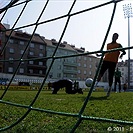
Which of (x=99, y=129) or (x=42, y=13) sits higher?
(x=42, y=13)

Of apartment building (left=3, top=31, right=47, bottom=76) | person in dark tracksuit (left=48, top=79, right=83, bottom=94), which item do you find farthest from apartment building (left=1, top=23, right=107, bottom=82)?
person in dark tracksuit (left=48, top=79, right=83, bottom=94)

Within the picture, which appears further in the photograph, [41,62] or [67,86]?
[41,62]

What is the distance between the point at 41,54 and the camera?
110 ft

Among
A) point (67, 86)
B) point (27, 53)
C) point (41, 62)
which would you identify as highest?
point (27, 53)

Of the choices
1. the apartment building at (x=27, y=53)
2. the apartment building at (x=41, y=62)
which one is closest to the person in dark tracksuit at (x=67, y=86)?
the apartment building at (x=41, y=62)

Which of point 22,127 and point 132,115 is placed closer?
point 22,127

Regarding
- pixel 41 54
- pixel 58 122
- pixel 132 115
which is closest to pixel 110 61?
pixel 132 115

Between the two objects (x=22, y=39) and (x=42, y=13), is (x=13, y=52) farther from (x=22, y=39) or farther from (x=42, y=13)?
(x=42, y=13)

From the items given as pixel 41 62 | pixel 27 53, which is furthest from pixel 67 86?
pixel 41 62

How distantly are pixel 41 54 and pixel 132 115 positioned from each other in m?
32.1

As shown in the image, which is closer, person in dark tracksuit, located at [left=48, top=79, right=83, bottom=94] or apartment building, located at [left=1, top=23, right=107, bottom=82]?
person in dark tracksuit, located at [left=48, top=79, right=83, bottom=94]

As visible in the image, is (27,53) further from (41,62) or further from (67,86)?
(67,86)

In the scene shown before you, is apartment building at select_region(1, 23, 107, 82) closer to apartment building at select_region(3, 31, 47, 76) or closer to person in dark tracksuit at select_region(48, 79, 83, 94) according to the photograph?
apartment building at select_region(3, 31, 47, 76)

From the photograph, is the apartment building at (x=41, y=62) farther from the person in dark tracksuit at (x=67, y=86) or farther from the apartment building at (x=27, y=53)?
the person in dark tracksuit at (x=67, y=86)
